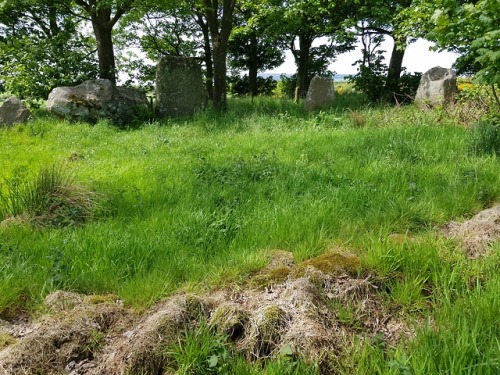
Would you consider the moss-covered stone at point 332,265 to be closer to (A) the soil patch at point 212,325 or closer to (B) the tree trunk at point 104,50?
(A) the soil patch at point 212,325

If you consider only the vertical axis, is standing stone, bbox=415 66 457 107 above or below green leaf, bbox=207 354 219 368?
above

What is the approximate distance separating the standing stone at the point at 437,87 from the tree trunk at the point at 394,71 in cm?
267

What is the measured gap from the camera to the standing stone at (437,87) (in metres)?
10.2

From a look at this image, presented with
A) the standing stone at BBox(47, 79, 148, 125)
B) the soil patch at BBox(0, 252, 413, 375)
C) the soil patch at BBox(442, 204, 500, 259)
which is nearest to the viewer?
the soil patch at BBox(0, 252, 413, 375)

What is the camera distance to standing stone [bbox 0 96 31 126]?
9508 millimetres

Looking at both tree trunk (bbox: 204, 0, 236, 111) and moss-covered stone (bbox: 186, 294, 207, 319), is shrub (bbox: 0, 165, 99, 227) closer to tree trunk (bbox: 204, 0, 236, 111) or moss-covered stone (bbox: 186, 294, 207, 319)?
moss-covered stone (bbox: 186, 294, 207, 319)

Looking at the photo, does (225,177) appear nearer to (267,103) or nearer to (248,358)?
(248,358)

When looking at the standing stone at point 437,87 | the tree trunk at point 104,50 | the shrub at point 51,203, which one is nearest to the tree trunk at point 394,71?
the standing stone at point 437,87

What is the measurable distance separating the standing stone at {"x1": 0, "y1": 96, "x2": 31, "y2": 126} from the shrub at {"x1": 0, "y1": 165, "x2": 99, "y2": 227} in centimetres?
641

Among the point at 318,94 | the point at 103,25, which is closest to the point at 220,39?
the point at 318,94

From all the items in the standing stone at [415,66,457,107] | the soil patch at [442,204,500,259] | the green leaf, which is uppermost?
the standing stone at [415,66,457,107]

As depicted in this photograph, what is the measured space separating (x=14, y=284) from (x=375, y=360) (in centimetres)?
253

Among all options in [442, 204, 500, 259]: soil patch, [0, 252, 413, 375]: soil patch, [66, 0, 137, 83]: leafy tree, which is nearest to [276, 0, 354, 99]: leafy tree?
[66, 0, 137, 83]: leafy tree

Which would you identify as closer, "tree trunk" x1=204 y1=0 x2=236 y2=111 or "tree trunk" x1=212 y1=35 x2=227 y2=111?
"tree trunk" x1=204 y1=0 x2=236 y2=111
